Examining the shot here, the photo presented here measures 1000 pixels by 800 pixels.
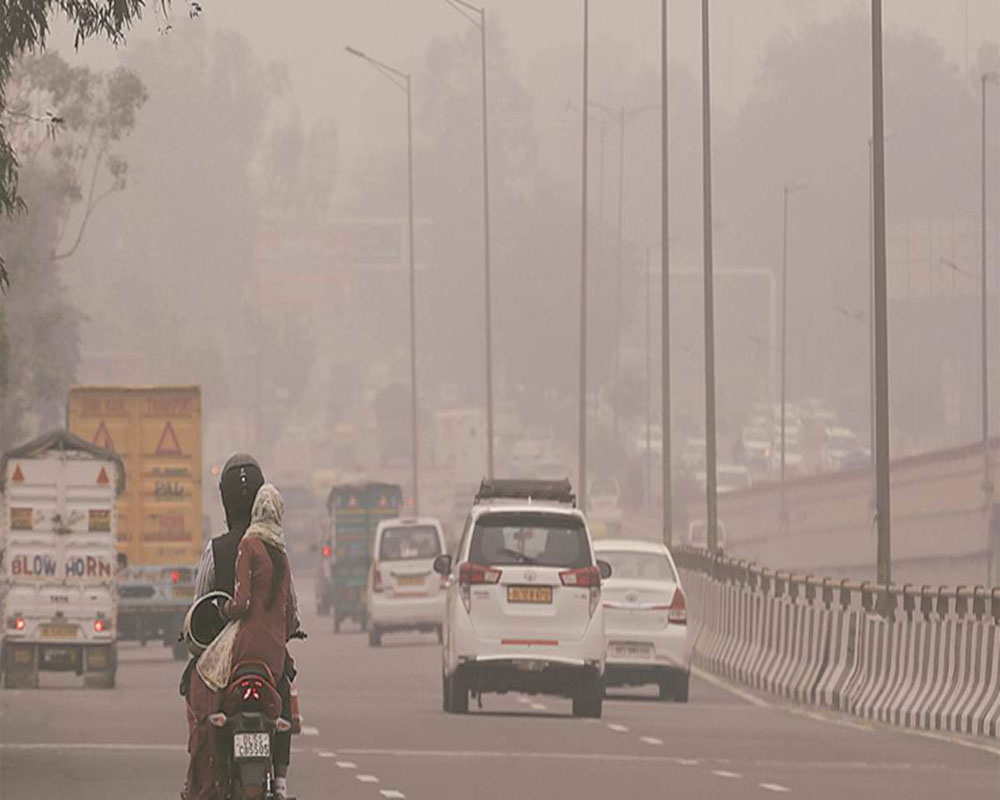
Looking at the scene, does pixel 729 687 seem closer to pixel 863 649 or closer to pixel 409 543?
pixel 863 649

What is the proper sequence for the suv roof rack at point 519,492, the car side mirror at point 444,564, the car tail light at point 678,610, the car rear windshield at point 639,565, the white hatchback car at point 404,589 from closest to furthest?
the car side mirror at point 444,564 → the car tail light at point 678,610 → the car rear windshield at point 639,565 → the suv roof rack at point 519,492 → the white hatchback car at point 404,589

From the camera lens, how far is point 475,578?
30.1m

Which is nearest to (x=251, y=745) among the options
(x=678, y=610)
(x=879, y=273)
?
(x=678, y=610)

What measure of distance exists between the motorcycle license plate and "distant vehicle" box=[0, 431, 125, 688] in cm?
2264

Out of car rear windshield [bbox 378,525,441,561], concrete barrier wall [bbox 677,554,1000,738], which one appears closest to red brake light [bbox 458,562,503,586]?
concrete barrier wall [bbox 677,554,1000,738]

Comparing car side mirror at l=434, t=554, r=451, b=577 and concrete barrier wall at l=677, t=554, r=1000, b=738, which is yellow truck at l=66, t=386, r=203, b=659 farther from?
car side mirror at l=434, t=554, r=451, b=577

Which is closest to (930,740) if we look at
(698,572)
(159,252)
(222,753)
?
(222,753)

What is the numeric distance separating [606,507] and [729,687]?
81.5m

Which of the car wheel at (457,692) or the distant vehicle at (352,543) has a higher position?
the distant vehicle at (352,543)

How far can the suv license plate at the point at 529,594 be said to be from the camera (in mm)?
30078

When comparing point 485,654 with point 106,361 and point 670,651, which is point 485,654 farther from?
point 106,361

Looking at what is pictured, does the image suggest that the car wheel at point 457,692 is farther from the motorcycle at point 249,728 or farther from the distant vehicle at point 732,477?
the distant vehicle at point 732,477

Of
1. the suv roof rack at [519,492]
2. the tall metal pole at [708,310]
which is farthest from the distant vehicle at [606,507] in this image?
the suv roof rack at [519,492]

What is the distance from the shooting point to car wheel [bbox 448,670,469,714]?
3006cm
